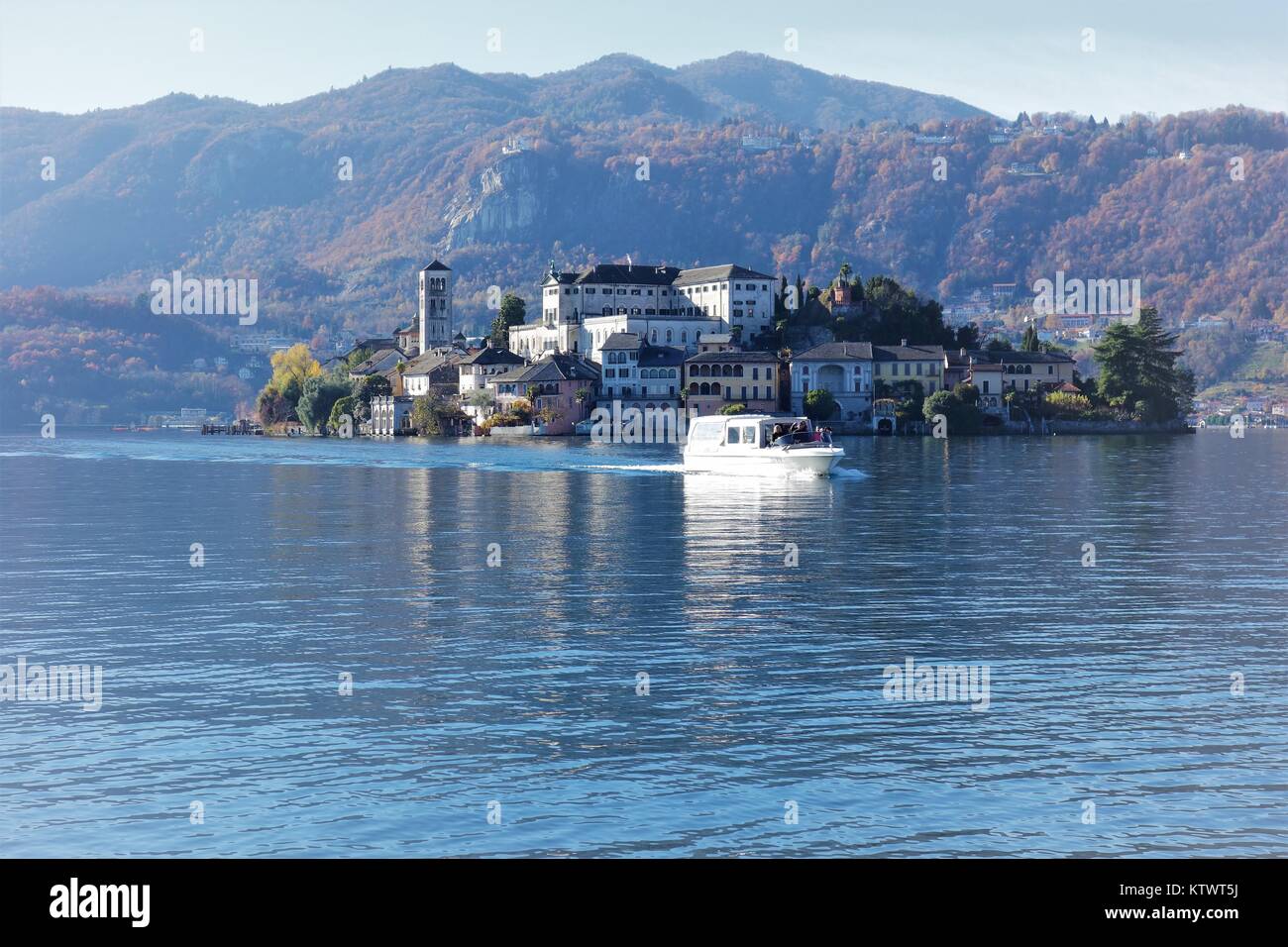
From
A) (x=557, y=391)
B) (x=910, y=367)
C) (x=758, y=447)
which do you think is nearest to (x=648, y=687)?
(x=758, y=447)

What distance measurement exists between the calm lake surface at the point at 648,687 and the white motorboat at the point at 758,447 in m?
27.7

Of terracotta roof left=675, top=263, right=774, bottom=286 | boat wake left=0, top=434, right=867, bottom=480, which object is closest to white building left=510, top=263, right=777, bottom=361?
terracotta roof left=675, top=263, right=774, bottom=286

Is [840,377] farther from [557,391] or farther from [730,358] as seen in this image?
[557,391]

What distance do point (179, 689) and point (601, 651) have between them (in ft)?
24.3

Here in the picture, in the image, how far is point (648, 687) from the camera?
23.9m

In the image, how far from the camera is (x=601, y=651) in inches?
1079

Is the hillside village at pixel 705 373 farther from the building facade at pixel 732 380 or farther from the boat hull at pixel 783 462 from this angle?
the boat hull at pixel 783 462

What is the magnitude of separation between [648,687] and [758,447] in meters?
65.6

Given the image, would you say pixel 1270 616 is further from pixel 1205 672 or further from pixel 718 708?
pixel 718 708

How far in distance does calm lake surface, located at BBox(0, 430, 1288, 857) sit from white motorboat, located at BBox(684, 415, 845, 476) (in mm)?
27721

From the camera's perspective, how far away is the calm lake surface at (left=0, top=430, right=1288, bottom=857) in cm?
1680

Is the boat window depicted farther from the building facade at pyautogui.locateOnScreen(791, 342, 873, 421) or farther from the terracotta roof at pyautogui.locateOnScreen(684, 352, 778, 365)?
the building facade at pyautogui.locateOnScreen(791, 342, 873, 421)

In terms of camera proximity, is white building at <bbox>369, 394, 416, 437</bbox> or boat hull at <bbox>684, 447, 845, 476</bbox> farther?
white building at <bbox>369, 394, 416, 437</bbox>

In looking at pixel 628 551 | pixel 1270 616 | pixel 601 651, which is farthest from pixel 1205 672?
pixel 628 551
